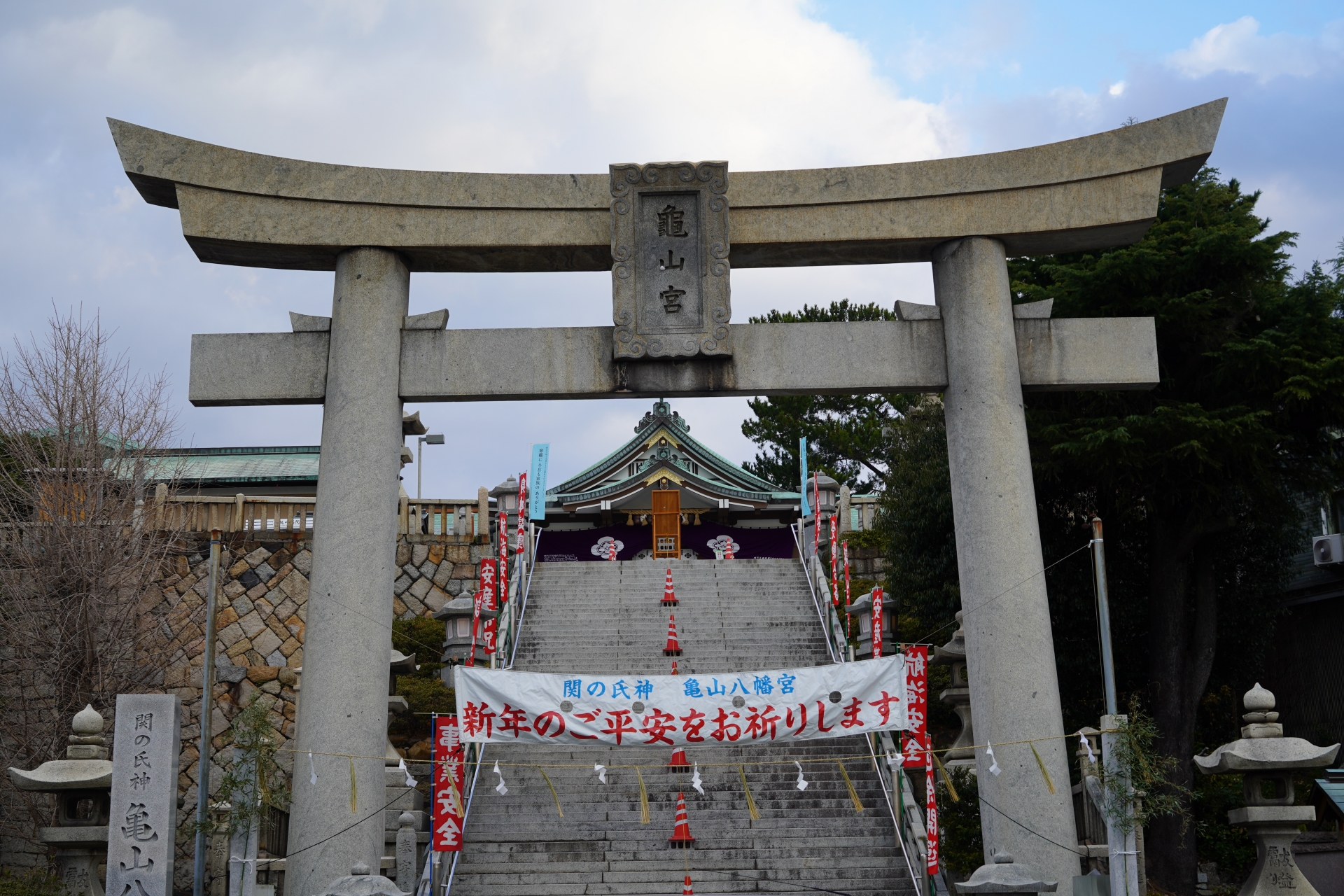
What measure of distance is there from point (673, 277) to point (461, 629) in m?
7.88

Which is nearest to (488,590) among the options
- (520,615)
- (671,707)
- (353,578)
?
(520,615)

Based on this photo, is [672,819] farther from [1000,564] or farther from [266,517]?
[266,517]

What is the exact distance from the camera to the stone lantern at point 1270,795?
10570 mm

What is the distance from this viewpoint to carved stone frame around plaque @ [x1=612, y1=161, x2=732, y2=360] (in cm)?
1144

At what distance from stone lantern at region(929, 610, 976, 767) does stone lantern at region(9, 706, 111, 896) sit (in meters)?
8.82

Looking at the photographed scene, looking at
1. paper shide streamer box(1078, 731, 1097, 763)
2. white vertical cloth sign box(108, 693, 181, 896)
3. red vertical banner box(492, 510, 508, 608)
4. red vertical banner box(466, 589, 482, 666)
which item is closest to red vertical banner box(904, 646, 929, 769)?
paper shide streamer box(1078, 731, 1097, 763)

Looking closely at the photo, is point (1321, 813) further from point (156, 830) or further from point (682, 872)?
point (156, 830)

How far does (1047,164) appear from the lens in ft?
37.9

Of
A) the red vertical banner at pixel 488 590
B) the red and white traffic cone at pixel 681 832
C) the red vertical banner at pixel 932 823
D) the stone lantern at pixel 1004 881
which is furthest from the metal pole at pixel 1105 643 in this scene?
the red vertical banner at pixel 488 590

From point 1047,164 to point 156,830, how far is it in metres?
10.2

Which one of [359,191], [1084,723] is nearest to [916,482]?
[1084,723]

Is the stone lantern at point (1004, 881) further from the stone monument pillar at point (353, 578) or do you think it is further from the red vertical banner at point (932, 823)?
the stone monument pillar at point (353, 578)

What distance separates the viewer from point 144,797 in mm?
10188

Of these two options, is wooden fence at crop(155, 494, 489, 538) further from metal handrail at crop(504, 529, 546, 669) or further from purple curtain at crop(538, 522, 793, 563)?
purple curtain at crop(538, 522, 793, 563)
